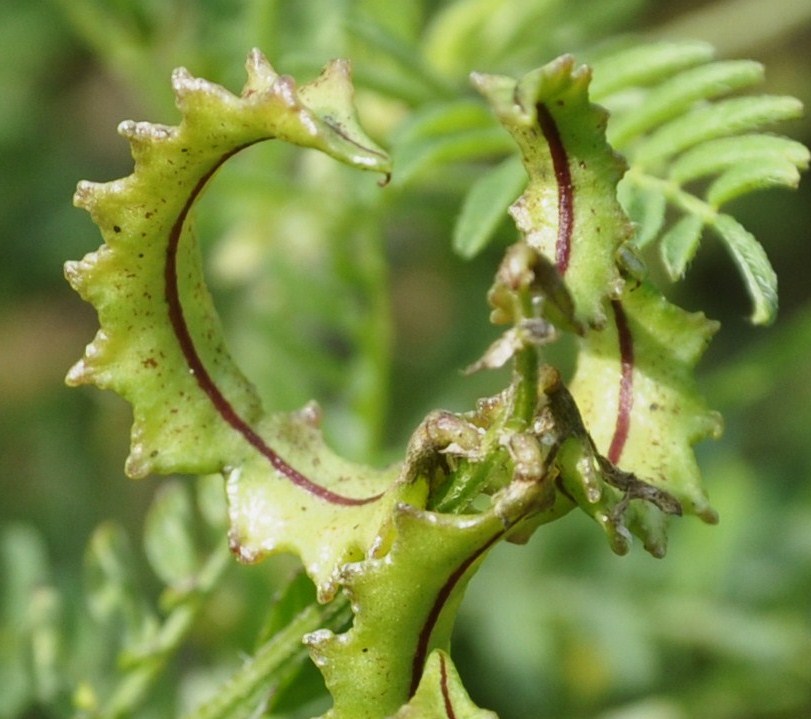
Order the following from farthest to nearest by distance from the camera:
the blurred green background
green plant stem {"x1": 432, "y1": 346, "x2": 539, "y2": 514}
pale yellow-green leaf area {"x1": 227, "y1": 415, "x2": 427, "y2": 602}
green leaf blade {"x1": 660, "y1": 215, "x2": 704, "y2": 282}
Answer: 1. the blurred green background
2. green leaf blade {"x1": 660, "y1": 215, "x2": 704, "y2": 282}
3. pale yellow-green leaf area {"x1": 227, "y1": 415, "x2": 427, "y2": 602}
4. green plant stem {"x1": 432, "y1": 346, "x2": 539, "y2": 514}

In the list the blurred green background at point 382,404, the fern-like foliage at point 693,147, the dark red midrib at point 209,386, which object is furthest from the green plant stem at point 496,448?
the blurred green background at point 382,404

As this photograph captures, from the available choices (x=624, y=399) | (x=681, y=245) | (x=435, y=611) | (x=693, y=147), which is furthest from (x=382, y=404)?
(x=435, y=611)

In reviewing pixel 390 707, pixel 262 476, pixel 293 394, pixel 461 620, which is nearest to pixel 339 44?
pixel 293 394

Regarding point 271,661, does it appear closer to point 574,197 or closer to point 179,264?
point 179,264

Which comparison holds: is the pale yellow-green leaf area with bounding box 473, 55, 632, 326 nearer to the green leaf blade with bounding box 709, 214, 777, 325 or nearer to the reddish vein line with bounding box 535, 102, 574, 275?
the reddish vein line with bounding box 535, 102, 574, 275

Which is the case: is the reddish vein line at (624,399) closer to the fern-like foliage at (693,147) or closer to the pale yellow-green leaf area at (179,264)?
the fern-like foliage at (693,147)

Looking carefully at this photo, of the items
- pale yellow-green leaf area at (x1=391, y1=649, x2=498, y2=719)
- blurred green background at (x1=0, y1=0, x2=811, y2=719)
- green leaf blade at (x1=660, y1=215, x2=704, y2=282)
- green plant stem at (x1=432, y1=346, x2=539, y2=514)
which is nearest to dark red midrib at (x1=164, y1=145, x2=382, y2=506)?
green plant stem at (x1=432, y1=346, x2=539, y2=514)
